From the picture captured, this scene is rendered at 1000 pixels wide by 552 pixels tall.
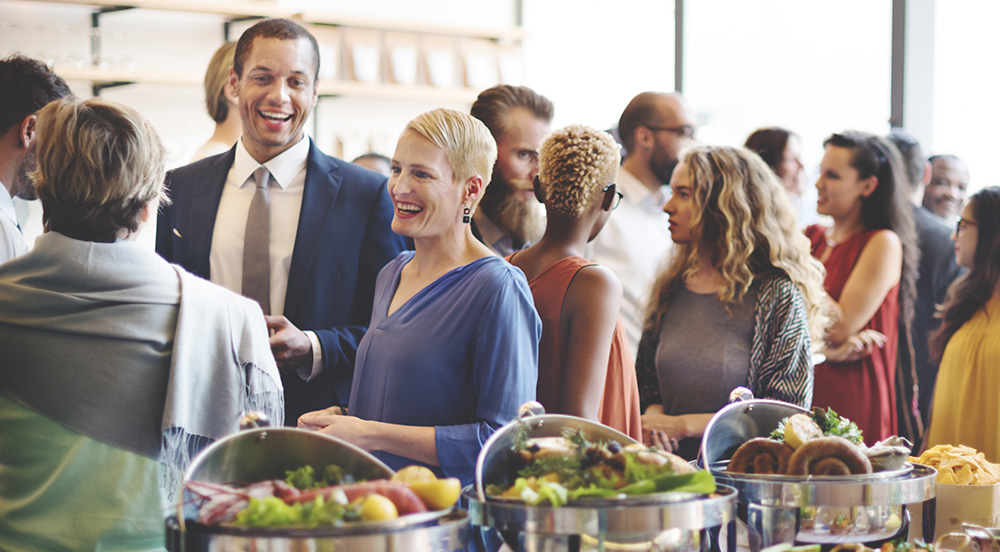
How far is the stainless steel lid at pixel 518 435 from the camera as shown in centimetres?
141

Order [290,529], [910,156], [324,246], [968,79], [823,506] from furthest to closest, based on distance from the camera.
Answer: [968,79] < [910,156] < [324,246] < [823,506] < [290,529]

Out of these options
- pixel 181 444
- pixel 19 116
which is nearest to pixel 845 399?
pixel 181 444

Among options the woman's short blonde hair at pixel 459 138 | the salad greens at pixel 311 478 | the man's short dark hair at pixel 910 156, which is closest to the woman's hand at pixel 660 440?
the woman's short blonde hair at pixel 459 138

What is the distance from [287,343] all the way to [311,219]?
0.39m

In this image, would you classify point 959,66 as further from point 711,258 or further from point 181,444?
point 181,444

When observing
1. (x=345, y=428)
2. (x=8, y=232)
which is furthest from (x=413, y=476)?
(x=8, y=232)

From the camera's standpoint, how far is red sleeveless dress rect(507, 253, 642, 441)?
2.11 m

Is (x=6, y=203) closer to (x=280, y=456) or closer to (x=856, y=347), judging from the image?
(x=280, y=456)

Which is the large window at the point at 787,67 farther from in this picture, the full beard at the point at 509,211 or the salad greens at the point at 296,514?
the salad greens at the point at 296,514

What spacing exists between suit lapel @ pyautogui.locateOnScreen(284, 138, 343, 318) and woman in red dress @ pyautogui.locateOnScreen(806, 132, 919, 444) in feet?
5.95

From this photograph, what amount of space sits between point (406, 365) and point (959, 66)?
13.6 feet

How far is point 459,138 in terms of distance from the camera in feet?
6.22

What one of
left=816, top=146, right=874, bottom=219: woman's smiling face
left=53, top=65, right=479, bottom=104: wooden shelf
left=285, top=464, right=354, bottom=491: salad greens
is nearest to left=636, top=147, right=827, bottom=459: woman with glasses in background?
left=816, top=146, right=874, bottom=219: woman's smiling face

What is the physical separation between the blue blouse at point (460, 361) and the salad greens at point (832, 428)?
0.46 m
